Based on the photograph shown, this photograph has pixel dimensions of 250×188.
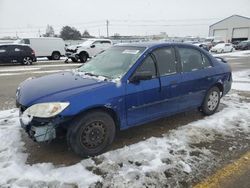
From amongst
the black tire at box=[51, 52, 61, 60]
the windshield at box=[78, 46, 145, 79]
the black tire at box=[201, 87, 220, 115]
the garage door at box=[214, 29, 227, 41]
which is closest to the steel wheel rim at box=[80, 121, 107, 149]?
the windshield at box=[78, 46, 145, 79]

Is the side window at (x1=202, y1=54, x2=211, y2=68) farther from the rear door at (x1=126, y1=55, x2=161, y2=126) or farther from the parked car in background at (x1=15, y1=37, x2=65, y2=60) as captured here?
the parked car in background at (x1=15, y1=37, x2=65, y2=60)

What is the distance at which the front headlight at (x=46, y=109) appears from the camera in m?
3.74

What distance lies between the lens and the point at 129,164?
12.9 ft

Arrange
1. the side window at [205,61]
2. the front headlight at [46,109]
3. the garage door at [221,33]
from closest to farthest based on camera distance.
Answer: the front headlight at [46,109] → the side window at [205,61] → the garage door at [221,33]

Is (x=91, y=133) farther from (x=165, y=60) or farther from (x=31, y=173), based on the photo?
(x=165, y=60)

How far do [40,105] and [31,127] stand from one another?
0.32 m

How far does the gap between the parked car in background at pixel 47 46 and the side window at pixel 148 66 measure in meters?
20.3

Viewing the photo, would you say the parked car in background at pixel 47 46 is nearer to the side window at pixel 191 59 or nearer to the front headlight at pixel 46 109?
the side window at pixel 191 59

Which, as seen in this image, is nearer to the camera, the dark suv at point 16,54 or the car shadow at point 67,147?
the car shadow at point 67,147

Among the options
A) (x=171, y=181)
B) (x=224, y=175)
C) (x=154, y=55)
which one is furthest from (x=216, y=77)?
(x=171, y=181)

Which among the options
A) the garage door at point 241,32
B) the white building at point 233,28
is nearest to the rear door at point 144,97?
the white building at point 233,28

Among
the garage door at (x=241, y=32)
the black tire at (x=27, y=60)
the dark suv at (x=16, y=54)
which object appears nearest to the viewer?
the dark suv at (x=16, y=54)

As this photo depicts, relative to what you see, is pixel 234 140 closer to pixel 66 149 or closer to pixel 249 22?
pixel 66 149

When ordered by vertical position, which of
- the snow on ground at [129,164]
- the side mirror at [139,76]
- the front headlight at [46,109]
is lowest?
the snow on ground at [129,164]
